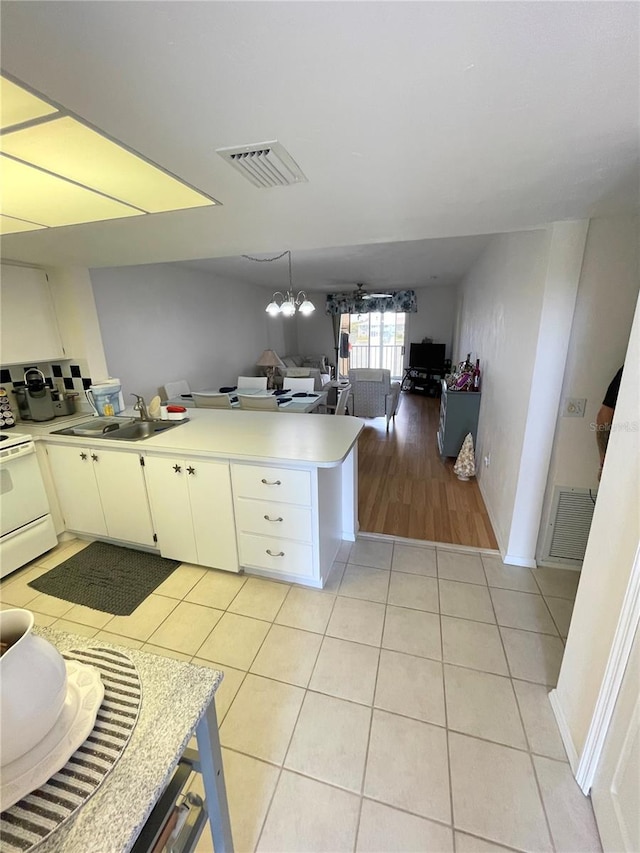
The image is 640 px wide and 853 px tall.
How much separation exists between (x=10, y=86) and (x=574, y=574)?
10.8ft

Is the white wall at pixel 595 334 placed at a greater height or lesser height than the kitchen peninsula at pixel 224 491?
greater

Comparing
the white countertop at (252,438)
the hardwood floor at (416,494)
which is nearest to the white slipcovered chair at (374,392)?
the hardwood floor at (416,494)

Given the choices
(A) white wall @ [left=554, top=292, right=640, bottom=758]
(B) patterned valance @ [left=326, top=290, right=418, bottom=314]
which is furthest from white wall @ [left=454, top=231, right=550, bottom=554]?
(B) patterned valance @ [left=326, top=290, right=418, bottom=314]

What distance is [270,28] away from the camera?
2.27 ft

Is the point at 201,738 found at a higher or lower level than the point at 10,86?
lower

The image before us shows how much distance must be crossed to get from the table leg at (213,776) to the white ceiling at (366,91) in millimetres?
1399

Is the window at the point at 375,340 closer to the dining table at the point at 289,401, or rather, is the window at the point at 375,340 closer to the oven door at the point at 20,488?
the dining table at the point at 289,401

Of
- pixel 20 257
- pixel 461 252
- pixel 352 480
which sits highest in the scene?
pixel 461 252

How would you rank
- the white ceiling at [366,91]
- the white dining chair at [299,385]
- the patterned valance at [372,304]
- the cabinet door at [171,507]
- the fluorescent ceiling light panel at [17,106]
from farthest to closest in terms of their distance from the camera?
the patterned valance at [372,304] → the white dining chair at [299,385] → the cabinet door at [171,507] → the fluorescent ceiling light panel at [17,106] → the white ceiling at [366,91]

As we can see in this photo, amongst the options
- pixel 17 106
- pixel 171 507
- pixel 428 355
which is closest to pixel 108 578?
pixel 171 507

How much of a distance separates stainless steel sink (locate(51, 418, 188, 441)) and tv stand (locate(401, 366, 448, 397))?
6.14 meters

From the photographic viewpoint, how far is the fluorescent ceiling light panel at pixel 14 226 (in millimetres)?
1765

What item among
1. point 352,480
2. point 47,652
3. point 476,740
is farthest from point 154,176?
point 476,740

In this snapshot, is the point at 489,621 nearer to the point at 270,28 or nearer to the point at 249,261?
the point at 270,28
